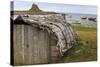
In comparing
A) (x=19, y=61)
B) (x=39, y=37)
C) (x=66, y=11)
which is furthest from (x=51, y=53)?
(x=66, y=11)

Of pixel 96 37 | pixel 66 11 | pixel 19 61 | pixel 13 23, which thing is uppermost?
pixel 66 11

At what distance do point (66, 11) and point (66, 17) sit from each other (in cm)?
8

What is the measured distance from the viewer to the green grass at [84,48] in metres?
2.68

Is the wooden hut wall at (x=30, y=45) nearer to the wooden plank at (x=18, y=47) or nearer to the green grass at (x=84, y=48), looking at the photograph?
the wooden plank at (x=18, y=47)

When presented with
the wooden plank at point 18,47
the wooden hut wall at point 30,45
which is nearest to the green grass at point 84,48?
the wooden hut wall at point 30,45

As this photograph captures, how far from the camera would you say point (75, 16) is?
2.72m

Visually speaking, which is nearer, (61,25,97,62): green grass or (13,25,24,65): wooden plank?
(13,25,24,65): wooden plank

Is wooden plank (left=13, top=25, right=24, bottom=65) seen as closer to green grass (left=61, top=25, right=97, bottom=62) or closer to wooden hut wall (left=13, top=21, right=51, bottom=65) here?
wooden hut wall (left=13, top=21, right=51, bottom=65)

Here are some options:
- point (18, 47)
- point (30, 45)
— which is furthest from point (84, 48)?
point (18, 47)

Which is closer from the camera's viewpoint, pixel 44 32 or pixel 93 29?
pixel 44 32

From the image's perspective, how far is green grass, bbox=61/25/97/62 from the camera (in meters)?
2.68

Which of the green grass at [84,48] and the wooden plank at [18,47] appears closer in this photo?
the wooden plank at [18,47]

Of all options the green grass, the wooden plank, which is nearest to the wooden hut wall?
the wooden plank
